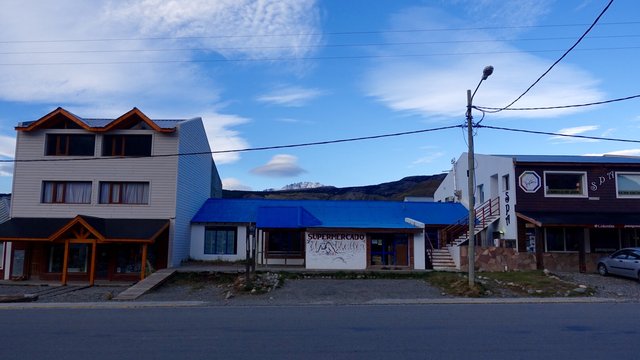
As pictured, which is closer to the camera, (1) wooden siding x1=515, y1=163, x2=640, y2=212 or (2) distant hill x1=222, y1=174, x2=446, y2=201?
(1) wooden siding x1=515, y1=163, x2=640, y2=212

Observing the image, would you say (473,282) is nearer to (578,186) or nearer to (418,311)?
(418,311)

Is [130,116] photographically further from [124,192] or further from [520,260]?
[520,260]

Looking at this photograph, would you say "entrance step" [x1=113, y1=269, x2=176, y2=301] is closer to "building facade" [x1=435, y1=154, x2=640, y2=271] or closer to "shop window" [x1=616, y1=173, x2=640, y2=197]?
"building facade" [x1=435, y1=154, x2=640, y2=271]

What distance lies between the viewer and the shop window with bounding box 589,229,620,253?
→ 29484 millimetres

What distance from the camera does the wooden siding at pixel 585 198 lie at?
28.7 m

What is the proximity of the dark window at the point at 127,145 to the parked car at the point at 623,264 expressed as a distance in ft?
79.4

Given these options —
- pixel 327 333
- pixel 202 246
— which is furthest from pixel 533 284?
pixel 202 246

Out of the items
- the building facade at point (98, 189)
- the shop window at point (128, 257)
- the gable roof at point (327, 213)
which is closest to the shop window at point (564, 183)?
the gable roof at point (327, 213)

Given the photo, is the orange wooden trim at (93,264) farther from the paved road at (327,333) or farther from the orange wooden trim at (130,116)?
the paved road at (327,333)

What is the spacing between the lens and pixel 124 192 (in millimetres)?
29547

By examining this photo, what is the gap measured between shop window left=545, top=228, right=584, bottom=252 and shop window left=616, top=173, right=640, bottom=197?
3.34m

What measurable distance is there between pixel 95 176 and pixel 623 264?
26931 mm

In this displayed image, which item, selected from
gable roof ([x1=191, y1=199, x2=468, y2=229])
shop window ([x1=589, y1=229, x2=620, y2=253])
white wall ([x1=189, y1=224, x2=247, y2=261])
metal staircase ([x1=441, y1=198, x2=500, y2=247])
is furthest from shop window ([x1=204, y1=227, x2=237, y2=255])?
shop window ([x1=589, y1=229, x2=620, y2=253])

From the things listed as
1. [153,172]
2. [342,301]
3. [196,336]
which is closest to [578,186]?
[342,301]
